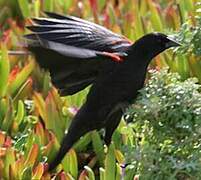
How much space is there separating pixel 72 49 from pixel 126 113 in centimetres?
39

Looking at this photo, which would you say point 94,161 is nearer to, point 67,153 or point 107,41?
point 67,153

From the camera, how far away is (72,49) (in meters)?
2.97

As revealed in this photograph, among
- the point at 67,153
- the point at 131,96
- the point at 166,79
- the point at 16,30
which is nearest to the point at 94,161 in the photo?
the point at 67,153

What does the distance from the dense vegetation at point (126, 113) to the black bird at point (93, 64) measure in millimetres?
90

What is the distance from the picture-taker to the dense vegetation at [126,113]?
259 cm

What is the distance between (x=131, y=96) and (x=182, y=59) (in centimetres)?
69

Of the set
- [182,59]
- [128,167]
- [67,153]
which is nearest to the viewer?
[128,167]

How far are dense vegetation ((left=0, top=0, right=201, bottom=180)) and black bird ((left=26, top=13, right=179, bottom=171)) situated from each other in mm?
90

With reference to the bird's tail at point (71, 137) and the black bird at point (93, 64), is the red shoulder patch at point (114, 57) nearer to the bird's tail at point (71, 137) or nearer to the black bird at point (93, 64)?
the black bird at point (93, 64)

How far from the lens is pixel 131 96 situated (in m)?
3.02

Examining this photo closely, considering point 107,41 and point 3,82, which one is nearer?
point 107,41

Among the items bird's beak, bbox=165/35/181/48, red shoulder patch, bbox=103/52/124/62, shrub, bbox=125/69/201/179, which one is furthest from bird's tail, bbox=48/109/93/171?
shrub, bbox=125/69/201/179

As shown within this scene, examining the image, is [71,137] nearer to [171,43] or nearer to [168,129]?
[171,43]

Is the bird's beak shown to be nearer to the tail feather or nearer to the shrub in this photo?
the shrub
